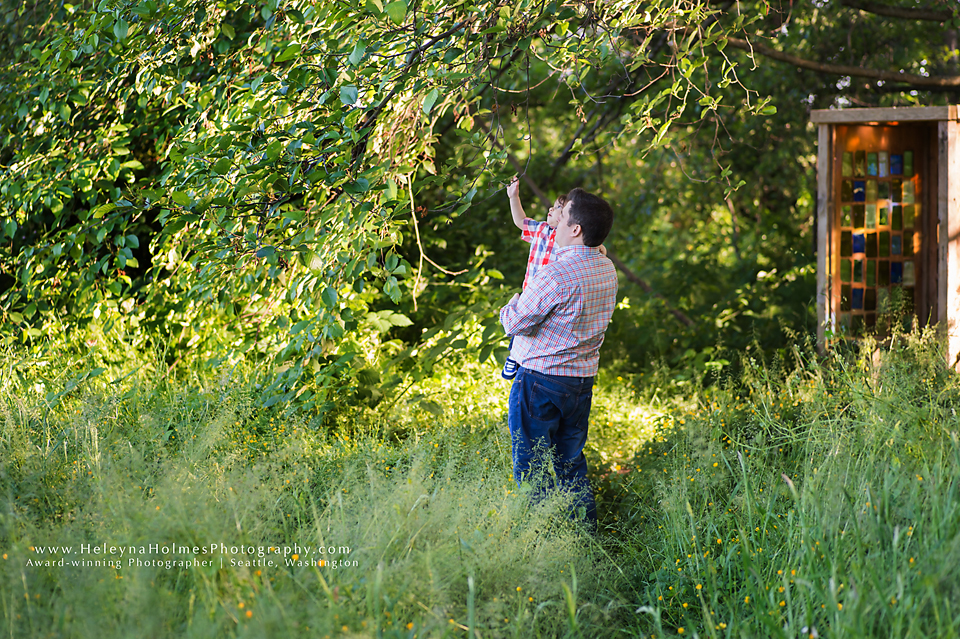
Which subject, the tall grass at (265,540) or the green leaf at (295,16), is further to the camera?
the green leaf at (295,16)

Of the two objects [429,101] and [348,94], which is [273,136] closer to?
[348,94]

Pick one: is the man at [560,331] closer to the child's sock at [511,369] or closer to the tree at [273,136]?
the child's sock at [511,369]

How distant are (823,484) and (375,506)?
1745 mm

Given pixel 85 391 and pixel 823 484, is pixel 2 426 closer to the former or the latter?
pixel 85 391

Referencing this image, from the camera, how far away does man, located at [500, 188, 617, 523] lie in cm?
312

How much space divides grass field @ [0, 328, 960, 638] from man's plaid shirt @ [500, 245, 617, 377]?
2.00 ft

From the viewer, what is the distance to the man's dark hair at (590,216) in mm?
3152

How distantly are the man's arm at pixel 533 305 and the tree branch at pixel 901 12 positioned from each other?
4302mm

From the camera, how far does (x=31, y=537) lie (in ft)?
7.63

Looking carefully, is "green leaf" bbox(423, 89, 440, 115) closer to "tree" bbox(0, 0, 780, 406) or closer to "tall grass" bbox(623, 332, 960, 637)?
"tree" bbox(0, 0, 780, 406)

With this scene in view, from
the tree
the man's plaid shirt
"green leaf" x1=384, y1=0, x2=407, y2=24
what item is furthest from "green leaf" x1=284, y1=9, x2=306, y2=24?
the man's plaid shirt

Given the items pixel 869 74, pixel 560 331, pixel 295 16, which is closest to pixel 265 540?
pixel 560 331

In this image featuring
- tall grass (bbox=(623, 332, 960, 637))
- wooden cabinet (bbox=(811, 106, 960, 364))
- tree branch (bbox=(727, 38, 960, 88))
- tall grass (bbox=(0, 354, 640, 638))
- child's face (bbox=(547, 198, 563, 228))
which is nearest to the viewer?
tall grass (bbox=(0, 354, 640, 638))

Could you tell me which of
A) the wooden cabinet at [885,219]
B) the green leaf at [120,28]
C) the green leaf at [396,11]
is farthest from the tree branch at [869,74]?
the green leaf at [120,28]
